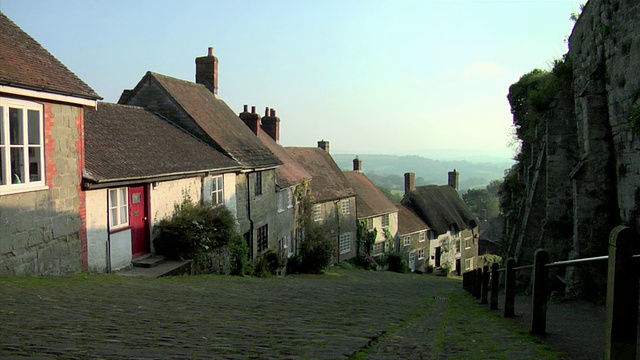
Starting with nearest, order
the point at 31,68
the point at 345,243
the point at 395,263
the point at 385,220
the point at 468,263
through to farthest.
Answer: the point at 31,68 → the point at 345,243 → the point at 395,263 → the point at 385,220 → the point at 468,263

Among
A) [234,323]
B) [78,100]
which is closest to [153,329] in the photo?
[234,323]

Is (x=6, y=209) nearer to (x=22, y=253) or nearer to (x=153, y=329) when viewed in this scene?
(x=22, y=253)

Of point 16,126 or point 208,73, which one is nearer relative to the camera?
point 16,126

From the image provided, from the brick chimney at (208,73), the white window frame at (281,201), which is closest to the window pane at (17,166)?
the white window frame at (281,201)

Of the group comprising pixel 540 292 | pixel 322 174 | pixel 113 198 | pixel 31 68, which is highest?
pixel 31 68

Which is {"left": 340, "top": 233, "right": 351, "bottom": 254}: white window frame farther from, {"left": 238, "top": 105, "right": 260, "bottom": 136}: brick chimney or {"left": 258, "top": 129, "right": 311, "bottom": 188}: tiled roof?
{"left": 238, "top": 105, "right": 260, "bottom": 136}: brick chimney

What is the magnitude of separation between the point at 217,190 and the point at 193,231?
3764 mm

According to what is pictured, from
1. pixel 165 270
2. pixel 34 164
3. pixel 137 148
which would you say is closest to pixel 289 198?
pixel 137 148

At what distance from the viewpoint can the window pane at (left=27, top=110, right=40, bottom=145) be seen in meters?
10.8

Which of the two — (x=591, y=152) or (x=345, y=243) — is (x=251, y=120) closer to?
(x=345, y=243)

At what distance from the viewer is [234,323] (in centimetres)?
711

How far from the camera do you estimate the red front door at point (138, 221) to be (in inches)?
605

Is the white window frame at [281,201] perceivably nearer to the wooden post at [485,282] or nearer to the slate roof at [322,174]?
the slate roof at [322,174]

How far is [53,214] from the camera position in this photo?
11328mm
